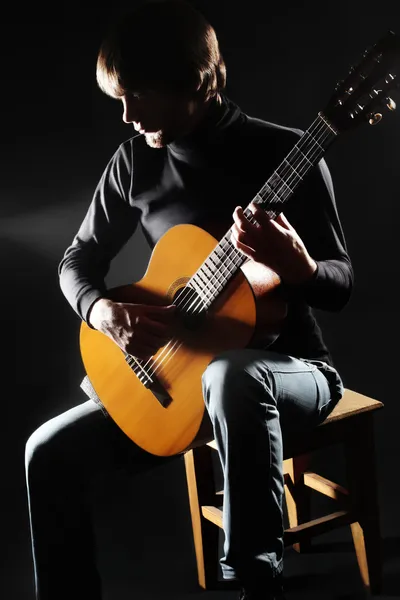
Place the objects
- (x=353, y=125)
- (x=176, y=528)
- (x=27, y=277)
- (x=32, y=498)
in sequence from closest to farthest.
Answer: (x=353, y=125), (x=32, y=498), (x=176, y=528), (x=27, y=277)

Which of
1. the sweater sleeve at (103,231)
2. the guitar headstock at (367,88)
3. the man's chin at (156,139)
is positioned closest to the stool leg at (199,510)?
the sweater sleeve at (103,231)

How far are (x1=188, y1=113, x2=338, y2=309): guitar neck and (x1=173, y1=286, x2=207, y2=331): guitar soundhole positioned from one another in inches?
0.8

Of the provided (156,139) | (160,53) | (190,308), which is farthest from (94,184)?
(190,308)

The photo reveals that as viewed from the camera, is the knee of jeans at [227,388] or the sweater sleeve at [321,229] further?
the sweater sleeve at [321,229]

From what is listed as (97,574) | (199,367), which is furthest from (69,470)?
(199,367)

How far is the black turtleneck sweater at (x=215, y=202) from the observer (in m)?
1.65

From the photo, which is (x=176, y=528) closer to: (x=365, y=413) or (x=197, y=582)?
(x=197, y=582)

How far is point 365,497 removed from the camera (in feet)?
5.96

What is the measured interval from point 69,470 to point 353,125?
0.97m

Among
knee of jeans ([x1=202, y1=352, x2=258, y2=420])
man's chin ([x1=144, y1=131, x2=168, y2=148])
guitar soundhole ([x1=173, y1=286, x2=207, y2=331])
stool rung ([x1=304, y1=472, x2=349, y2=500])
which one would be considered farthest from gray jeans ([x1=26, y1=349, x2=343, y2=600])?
man's chin ([x1=144, y1=131, x2=168, y2=148])

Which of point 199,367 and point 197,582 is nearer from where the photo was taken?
point 199,367

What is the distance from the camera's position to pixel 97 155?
2316mm

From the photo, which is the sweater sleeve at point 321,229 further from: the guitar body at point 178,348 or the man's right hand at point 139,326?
the man's right hand at point 139,326

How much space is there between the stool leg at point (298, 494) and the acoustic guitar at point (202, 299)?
1.64 feet
